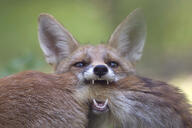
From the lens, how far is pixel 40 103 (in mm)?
3203

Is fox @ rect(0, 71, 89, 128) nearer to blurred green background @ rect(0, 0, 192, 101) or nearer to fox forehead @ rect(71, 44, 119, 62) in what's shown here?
fox forehead @ rect(71, 44, 119, 62)

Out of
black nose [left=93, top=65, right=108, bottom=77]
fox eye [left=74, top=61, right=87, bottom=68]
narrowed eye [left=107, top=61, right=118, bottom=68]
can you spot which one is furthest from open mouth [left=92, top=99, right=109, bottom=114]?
narrowed eye [left=107, top=61, right=118, bottom=68]

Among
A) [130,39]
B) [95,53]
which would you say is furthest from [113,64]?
[130,39]

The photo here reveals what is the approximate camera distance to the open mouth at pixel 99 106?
328cm

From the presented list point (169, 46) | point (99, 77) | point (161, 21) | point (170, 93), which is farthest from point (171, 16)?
point (170, 93)

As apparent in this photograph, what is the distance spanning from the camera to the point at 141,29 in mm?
6906

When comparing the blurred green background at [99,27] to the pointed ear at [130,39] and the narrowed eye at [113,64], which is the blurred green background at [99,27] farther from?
the narrowed eye at [113,64]

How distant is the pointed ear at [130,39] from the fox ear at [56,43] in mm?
781

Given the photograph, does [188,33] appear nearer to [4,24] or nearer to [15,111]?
[4,24]

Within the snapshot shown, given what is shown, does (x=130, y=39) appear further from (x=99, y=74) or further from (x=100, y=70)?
(x=99, y=74)

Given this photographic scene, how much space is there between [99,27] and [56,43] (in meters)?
8.37

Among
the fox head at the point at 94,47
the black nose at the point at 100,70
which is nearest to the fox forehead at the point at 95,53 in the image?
the fox head at the point at 94,47

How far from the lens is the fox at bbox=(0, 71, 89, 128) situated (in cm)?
→ 309

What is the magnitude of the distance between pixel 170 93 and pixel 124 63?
2972mm
